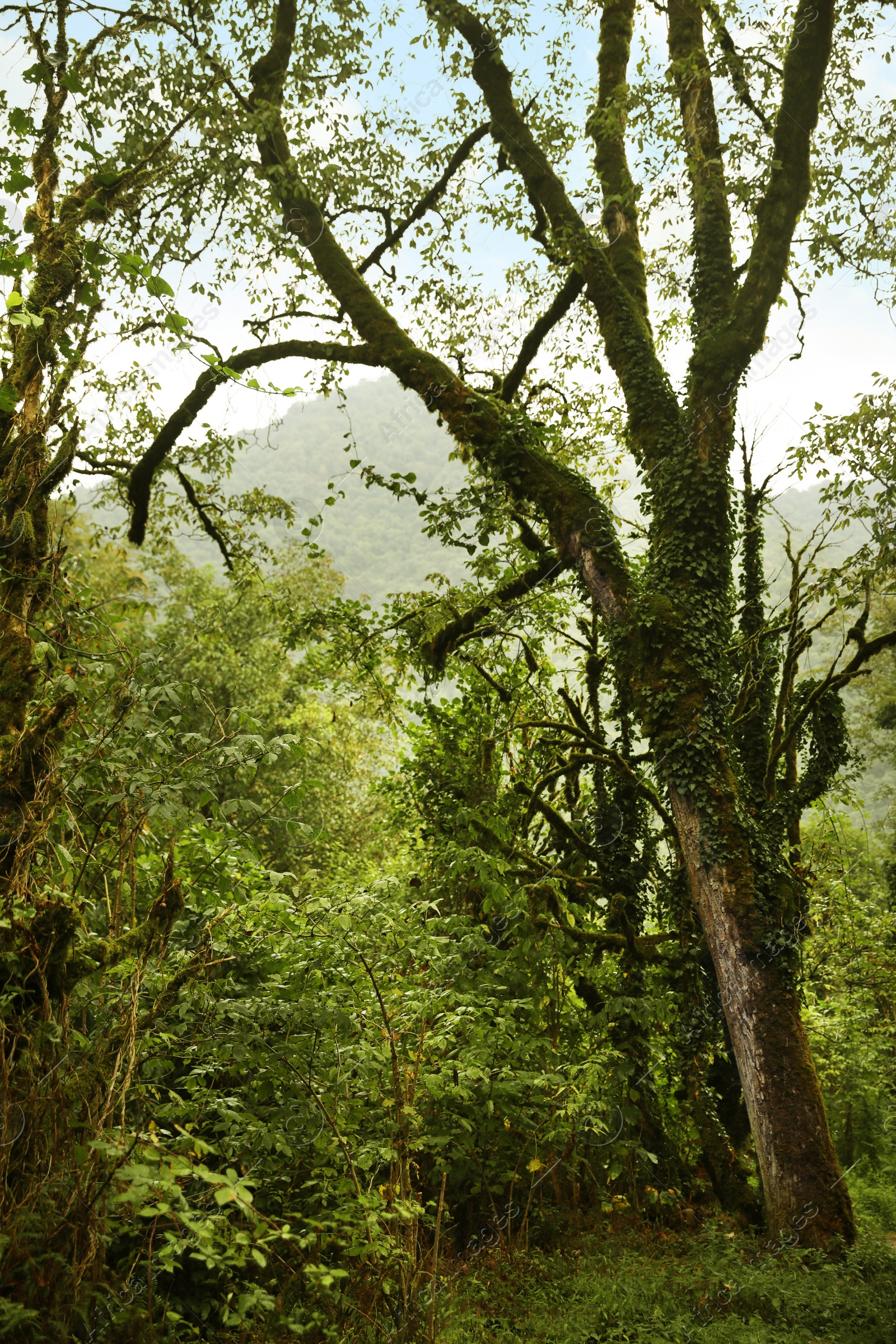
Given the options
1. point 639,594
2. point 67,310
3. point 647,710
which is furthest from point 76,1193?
point 639,594

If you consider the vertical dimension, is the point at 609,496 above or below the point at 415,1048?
above

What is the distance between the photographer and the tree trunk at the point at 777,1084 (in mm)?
4719

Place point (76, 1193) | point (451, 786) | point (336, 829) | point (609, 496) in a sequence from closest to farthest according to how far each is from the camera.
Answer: point (76, 1193), point (451, 786), point (609, 496), point (336, 829)

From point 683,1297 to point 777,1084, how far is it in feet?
4.33

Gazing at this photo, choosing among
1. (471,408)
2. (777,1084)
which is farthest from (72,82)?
Answer: (777,1084)

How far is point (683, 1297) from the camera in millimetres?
4250

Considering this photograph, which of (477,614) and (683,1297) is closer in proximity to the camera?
(683,1297)

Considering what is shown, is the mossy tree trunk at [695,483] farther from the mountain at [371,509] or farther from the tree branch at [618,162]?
the mountain at [371,509]

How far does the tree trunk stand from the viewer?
4719 mm

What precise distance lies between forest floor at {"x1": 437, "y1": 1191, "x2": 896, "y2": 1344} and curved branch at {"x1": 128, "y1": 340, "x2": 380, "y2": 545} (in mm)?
7747

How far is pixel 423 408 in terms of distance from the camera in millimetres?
8016

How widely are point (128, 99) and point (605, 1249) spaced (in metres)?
10.9

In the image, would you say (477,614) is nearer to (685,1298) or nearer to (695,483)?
(695,483)

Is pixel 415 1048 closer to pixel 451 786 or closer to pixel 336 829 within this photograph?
pixel 451 786
